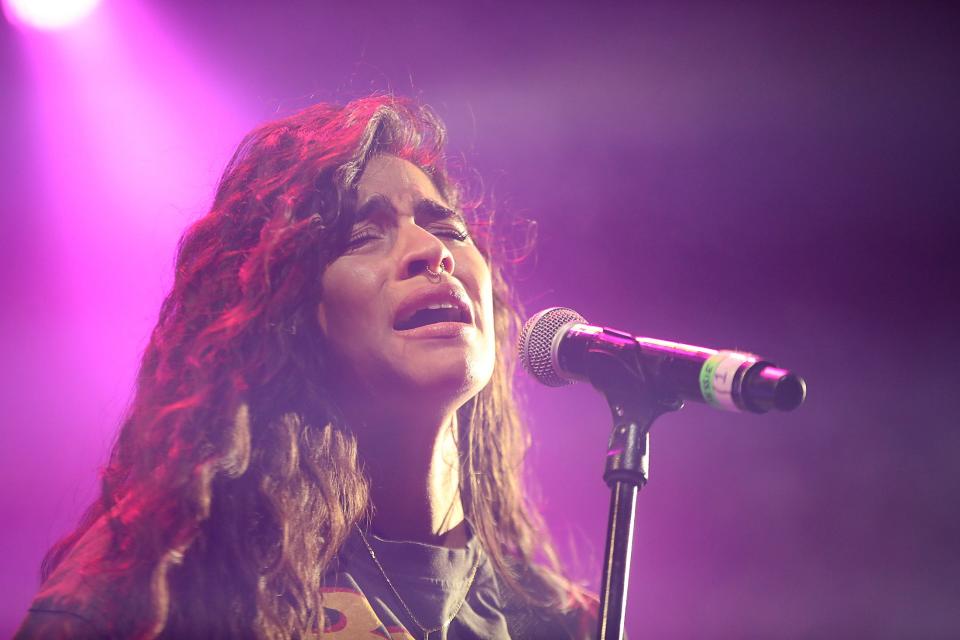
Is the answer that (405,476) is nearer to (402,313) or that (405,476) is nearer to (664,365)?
(402,313)

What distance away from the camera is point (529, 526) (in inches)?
101

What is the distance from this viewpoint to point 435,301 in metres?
1.96

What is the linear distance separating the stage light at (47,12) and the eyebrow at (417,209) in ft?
5.56

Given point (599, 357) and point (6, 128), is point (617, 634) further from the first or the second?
point (6, 128)

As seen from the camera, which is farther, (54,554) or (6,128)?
(6,128)

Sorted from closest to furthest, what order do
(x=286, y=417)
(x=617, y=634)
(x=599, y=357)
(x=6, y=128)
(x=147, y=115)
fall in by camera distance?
(x=617, y=634) → (x=599, y=357) → (x=286, y=417) → (x=6, y=128) → (x=147, y=115)

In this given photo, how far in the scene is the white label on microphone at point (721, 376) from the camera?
4.19 ft

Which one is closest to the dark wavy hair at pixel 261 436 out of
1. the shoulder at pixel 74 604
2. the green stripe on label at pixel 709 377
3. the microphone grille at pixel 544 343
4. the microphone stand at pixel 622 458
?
the shoulder at pixel 74 604

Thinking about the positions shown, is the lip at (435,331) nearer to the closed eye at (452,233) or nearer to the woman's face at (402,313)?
the woman's face at (402,313)

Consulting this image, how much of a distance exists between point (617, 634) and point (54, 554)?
4.84 ft

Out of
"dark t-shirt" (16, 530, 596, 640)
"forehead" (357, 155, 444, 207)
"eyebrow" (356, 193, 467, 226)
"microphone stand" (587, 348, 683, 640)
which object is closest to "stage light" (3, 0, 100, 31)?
"forehead" (357, 155, 444, 207)

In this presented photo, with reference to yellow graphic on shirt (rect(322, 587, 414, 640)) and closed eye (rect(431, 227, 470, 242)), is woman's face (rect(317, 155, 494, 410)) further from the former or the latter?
yellow graphic on shirt (rect(322, 587, 414, 640))

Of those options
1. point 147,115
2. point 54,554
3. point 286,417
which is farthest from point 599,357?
point 147,115

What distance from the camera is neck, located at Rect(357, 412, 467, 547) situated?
203 cm
